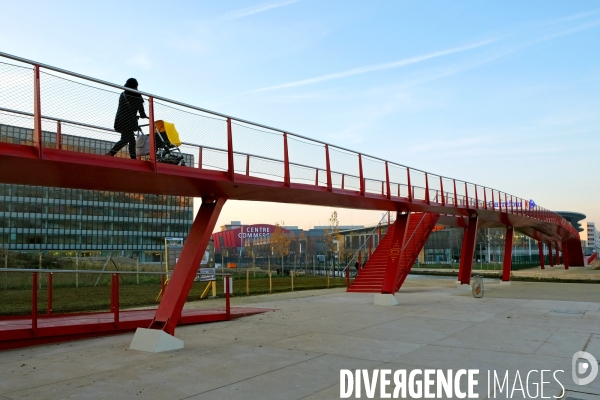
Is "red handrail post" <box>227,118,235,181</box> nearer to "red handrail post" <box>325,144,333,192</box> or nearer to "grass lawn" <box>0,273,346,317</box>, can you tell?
"red handrail post" <box>325,144,333,192</box>

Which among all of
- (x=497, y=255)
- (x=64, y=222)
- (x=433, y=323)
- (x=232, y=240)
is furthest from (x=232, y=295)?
(x=232, y=240)

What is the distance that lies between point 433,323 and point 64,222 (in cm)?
7205

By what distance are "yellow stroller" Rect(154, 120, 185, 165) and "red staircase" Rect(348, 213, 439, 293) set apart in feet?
50.5

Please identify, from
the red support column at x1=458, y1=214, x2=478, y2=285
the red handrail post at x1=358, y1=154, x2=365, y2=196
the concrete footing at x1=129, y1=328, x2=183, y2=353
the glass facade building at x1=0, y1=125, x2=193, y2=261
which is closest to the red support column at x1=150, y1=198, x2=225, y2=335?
the concrete footing at x1=129, y1=328, x2=183, y2=353

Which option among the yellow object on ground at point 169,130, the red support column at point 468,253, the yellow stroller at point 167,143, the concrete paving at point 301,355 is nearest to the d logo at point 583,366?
the concrete paving at point 301,355

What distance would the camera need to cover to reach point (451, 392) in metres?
7.22

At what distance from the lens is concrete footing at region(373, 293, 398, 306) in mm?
19047

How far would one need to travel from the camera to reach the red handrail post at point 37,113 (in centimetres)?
791

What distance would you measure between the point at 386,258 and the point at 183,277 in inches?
597

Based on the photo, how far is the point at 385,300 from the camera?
1911 cm

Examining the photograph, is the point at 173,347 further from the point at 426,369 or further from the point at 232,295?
the point at 232,295

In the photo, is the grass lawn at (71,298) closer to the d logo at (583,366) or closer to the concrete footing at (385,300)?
the concrete footing at (385,300)

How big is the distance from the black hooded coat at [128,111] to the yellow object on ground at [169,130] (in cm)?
40

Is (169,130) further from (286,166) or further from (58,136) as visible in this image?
(286,166)
